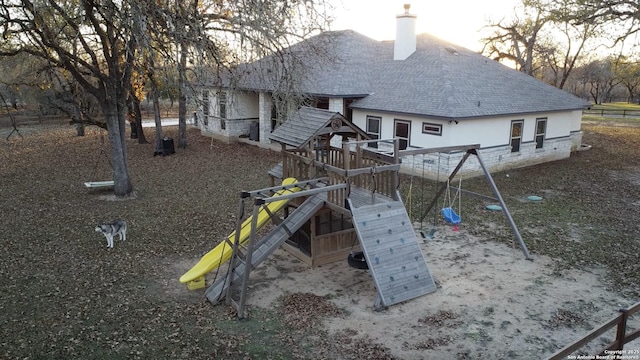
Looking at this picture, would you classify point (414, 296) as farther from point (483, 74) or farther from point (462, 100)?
point (483, 74)

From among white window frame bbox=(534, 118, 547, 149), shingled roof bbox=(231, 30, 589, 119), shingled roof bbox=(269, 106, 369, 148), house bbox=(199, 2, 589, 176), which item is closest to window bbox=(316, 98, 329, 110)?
house bbox=(199, 2, 589, 176)

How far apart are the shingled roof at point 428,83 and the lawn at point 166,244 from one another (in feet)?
10.2

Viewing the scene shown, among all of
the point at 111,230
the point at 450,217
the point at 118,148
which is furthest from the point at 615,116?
the point at 111,230

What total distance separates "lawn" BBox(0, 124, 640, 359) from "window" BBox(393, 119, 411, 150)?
2645 millimetres

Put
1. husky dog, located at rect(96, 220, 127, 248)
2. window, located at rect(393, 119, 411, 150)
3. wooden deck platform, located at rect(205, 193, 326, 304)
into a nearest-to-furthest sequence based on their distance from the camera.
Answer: wooden deck platform, located at rect(205, 193, 326, 304)
husky dog, located at rect(96, 220, 127, 248)
window, located at rect(393, 119, 411, 150)

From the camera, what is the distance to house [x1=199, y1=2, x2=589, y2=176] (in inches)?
729

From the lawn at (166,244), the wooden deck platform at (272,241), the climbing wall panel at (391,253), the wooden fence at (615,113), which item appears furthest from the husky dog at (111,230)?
the wooden fence at (615,113)

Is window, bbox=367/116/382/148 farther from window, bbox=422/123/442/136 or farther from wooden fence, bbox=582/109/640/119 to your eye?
wooden fence, bbox=582/109/640/119

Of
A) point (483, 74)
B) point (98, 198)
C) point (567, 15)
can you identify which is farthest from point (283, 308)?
point (567, 15)

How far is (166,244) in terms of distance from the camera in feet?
38.7

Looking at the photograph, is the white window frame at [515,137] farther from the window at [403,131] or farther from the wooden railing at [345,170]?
the wooden railing at [345,170]

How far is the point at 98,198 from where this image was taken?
625 inches

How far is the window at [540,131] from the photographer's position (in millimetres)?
21719

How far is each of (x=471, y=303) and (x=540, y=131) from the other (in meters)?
16.0
